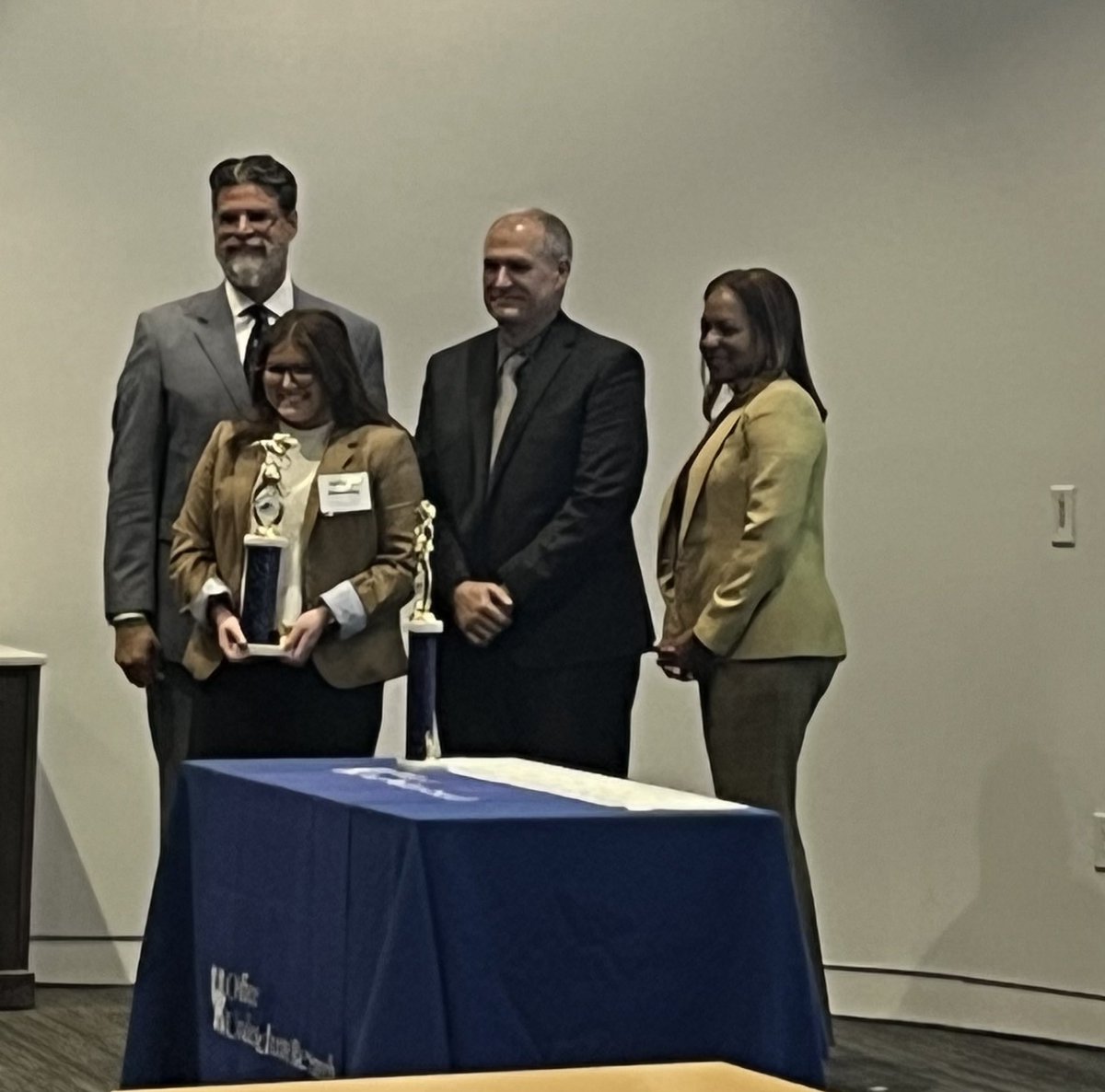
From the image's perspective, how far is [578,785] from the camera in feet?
9.99

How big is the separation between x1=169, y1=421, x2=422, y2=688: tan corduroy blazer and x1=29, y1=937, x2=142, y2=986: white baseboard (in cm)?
121

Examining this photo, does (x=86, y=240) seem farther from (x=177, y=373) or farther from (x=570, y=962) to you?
(x=570, y=962)

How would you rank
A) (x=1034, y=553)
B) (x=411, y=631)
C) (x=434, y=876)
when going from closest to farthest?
(x=434, y=876) → (x=411, y=631) → (x=1034, y=553)

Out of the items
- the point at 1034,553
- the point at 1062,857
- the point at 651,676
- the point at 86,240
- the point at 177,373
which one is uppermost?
the point at 86,240

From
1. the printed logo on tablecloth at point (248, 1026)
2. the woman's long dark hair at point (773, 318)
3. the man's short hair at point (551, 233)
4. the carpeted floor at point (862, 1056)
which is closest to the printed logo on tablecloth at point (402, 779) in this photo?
the printed logo on tablecloth at point (248, 1026)

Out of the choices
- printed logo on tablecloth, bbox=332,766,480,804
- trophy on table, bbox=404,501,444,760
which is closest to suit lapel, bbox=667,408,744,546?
trophy on table, bbox=404,501,444,760

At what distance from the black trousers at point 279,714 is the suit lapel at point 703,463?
30.1 inches

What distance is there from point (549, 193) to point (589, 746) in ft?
4.89

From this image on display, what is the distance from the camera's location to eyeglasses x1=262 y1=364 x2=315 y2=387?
4.29 meters

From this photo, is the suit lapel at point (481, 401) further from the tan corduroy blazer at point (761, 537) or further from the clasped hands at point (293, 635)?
the clasped hands at point (293, 635)

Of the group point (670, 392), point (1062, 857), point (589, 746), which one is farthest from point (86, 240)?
point (1062, 857)

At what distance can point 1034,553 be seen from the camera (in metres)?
4.96

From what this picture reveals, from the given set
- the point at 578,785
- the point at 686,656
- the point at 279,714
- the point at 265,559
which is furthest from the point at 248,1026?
the point at 686,656

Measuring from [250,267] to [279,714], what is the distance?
1.08 m
